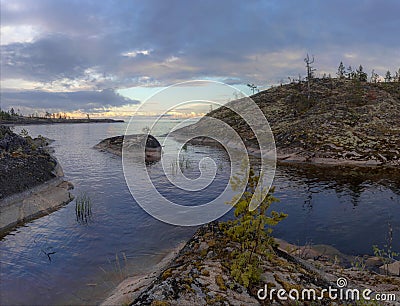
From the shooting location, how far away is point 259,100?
96000 mm

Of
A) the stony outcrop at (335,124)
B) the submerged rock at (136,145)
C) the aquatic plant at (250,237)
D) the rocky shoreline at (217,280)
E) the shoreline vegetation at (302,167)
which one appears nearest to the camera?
the rocky shoreline at (217,280)

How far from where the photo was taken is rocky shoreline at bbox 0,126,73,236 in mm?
19359

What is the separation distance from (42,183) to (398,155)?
45543 mm

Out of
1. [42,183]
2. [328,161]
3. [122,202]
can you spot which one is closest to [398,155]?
[328,161]

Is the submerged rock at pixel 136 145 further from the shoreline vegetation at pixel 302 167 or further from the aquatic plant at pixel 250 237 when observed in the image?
the aquatic plant at pixel 250 237

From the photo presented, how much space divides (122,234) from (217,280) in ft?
34.6

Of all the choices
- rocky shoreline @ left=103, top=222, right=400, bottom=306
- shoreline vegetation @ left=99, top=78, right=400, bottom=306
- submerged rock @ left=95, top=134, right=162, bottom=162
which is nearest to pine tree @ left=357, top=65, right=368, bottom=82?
shoreline vegetation @ left=99, top=78, right=400, bottom=306

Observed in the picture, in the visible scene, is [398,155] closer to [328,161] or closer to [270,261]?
[328,161]

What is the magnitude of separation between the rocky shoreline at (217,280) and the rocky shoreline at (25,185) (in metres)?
11.8

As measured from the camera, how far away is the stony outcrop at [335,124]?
44000mm

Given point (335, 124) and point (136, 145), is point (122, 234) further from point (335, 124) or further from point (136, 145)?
point (335, 124)

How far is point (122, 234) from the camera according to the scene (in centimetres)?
1739

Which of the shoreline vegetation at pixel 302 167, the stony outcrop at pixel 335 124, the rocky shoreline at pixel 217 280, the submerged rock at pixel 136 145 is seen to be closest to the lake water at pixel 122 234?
the shoreline vegetation at pixel 302 167

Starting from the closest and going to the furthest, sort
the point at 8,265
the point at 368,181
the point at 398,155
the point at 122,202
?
the point at 8,265, the point at 122,202, the point at 368,181, the point at 398,155
